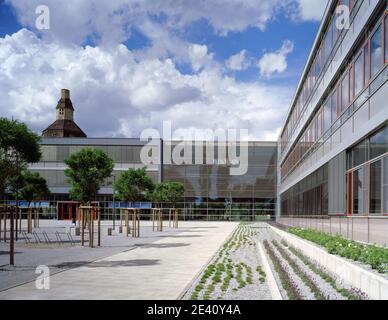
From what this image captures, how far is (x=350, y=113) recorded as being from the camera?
2070 cm

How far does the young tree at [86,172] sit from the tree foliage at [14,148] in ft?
15.6

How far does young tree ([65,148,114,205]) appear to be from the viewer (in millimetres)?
26875

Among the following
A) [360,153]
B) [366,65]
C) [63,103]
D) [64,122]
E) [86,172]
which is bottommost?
[86,172]

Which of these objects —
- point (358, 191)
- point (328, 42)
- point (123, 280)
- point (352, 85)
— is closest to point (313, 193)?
point (328, 42)

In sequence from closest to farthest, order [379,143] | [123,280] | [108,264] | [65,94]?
[123,280] → [108,264] → [379,143] → [65,94]

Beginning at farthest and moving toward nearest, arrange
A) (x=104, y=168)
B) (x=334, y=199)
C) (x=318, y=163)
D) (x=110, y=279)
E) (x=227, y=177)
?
(x=227, y=177) < (x=318, y=163) < (x=104, y=168) < (x=334, y=199) < (x=110, y=279)

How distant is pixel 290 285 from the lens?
11.4 meters

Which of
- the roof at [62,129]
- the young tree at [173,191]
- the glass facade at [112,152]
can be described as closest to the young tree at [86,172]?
the young tree at [173,191]

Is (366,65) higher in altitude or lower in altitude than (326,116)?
higher

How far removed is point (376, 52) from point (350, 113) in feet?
13.4

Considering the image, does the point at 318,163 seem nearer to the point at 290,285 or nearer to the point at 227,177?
the point at 290,285

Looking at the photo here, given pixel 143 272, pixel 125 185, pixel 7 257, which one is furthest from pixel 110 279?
pixel 125 185

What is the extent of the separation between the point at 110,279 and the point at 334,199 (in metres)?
14.3

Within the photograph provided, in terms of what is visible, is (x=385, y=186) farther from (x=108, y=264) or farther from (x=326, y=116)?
(x=326, y=116)
